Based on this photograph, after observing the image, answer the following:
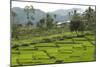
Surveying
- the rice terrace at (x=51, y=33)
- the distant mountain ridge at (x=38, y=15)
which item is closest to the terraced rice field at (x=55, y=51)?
the rice terrace at (x=51, y=33)

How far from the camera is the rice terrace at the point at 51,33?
2428 millimetres

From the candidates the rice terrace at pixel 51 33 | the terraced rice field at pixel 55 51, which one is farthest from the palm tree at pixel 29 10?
the terraced rice field at pixel 55 51

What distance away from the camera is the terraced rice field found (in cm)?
244

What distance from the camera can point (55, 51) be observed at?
2582mm

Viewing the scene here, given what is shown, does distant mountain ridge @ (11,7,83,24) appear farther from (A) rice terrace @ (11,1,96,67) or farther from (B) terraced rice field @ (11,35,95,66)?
(B) terraced rice field @ (11,35,95,66)

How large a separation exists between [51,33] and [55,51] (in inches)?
8.6

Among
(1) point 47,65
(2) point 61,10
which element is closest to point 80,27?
(2) point 61,10

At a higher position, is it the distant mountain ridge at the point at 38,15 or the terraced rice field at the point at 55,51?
the distant mountain ridge at the point at 38,15

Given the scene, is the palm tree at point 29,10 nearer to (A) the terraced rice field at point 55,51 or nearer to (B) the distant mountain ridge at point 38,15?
(B) the distant mountain ridge at point 38,15

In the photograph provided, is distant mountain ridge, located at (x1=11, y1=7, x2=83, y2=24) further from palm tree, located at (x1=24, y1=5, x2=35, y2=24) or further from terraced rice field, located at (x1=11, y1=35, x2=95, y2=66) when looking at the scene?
terraced rice field, located at (x1=11, y1=35, x2=95, y2=66)

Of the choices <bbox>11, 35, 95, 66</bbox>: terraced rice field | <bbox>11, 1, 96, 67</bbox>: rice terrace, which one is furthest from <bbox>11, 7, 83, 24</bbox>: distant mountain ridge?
<bbox>11, 35, 95, 66</bbox>: terraced rice field

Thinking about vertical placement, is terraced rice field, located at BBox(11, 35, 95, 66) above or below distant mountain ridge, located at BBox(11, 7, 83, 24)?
below

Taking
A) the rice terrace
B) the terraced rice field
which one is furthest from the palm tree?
the terraced rice field

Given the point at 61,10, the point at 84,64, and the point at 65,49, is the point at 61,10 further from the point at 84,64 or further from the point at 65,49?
the point at 84,64
